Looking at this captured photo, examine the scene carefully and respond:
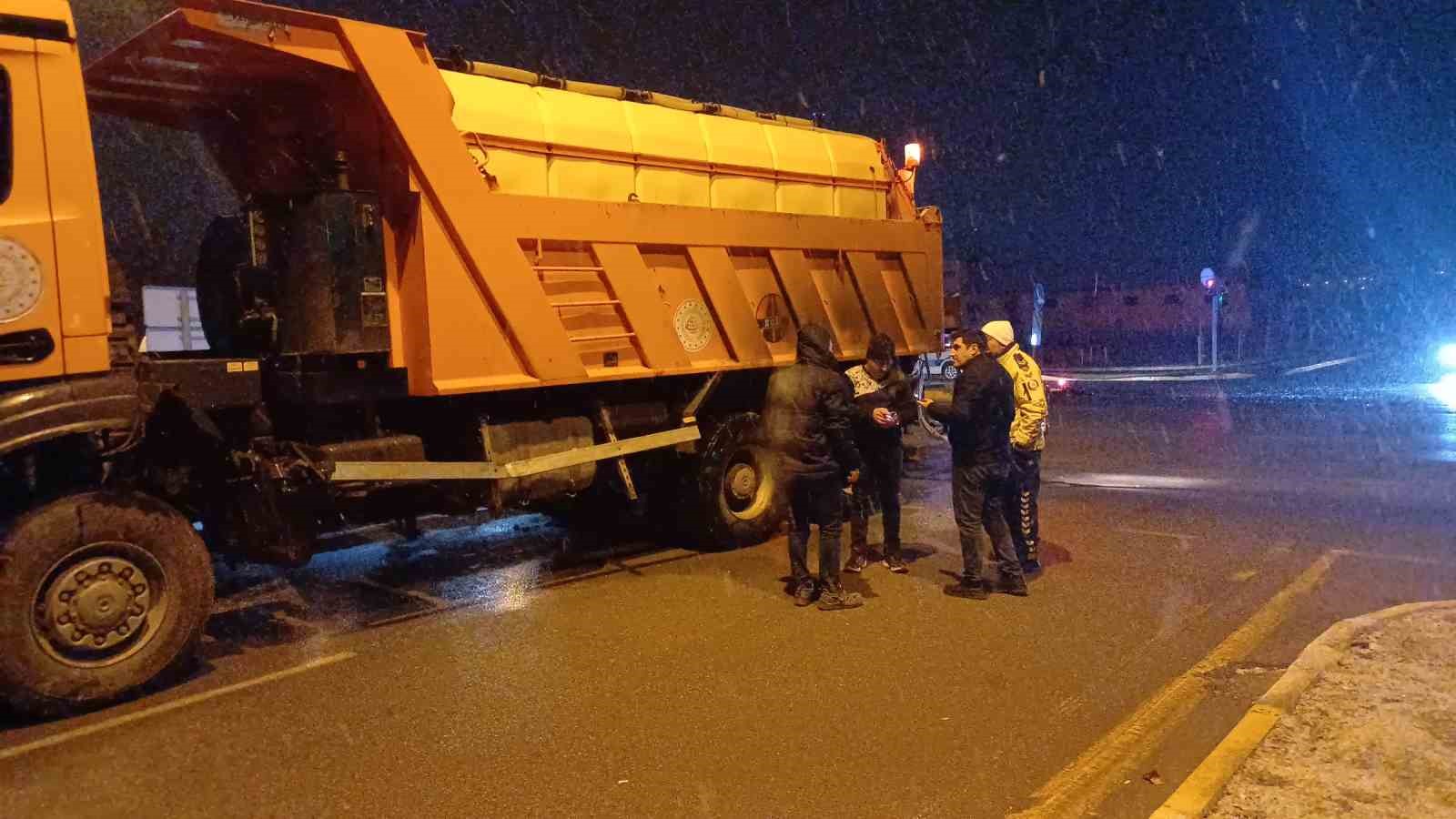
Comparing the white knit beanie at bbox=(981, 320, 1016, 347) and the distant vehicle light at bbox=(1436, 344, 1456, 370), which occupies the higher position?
the white knit beanie at bbox=(981, 320, 1016, 347)

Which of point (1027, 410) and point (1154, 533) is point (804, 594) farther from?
point (1154, 533)

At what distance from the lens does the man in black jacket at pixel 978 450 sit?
21.9 ft

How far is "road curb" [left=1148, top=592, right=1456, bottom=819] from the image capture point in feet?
12.5

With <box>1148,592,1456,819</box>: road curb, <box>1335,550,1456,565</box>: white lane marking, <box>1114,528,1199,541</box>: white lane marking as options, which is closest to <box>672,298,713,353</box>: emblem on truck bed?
<box>1114,528,1199,541</box>: white lane marking

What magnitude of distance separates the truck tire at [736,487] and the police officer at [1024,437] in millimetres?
1838

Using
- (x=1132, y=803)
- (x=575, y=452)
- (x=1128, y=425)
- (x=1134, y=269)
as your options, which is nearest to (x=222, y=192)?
(x=575, y=452)

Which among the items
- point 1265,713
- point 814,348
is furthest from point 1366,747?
point 814,348

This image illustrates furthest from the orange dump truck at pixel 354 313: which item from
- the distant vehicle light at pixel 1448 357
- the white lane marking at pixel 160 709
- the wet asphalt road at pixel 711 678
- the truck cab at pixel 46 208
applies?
the distant vehicle light at pixel 1448 357

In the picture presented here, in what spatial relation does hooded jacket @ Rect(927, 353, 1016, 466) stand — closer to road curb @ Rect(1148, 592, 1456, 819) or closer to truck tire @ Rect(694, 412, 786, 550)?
truck tire @ Rect(694, 412, 786, 550)

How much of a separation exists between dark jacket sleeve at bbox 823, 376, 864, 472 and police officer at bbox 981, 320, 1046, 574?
1.29 meters

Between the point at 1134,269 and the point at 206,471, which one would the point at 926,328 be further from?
the point at 1134,269

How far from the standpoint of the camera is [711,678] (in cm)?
533

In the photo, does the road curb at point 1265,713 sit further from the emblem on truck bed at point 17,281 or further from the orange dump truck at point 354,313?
the emblem on truck bed at point 17,281

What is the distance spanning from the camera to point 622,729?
4664 mm
